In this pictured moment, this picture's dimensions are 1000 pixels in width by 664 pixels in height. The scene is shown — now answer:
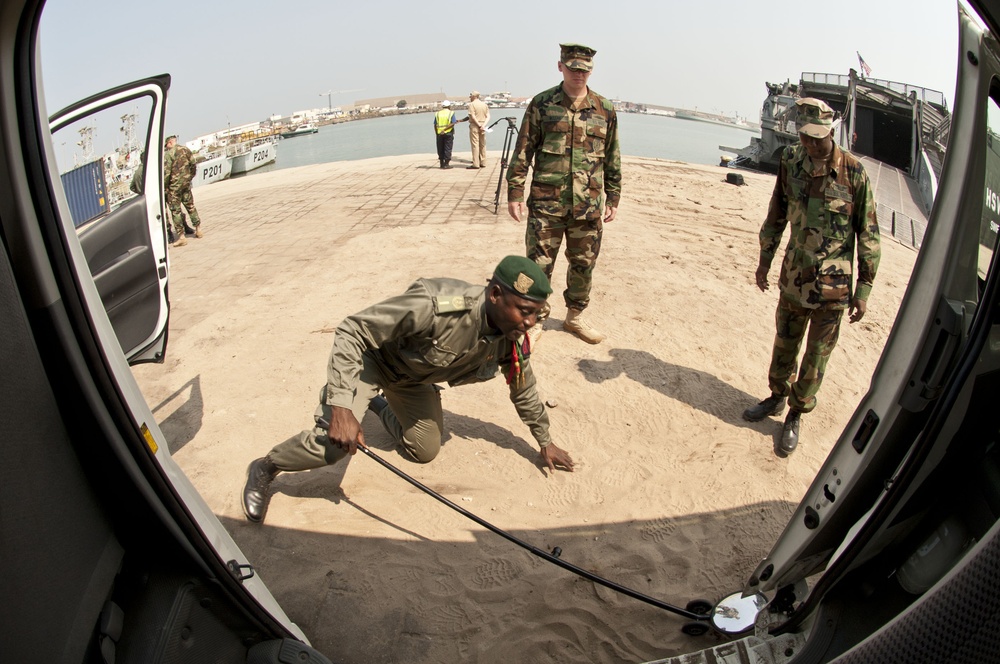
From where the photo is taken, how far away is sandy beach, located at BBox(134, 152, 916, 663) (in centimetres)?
279

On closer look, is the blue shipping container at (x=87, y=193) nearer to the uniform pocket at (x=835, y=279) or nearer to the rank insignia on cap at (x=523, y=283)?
the rank insignia on cap at (x=523, y=283)

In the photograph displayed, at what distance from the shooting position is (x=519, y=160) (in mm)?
4801

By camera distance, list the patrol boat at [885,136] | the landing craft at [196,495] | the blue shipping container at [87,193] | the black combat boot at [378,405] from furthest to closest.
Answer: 1. the patrol boat at [885,136]
2. the black combat boot at [378,405]
3. the blue shipping container at [87,193]
4. the landing craft at [196,495]

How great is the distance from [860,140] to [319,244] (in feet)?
51.7

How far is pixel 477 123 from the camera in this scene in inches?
491

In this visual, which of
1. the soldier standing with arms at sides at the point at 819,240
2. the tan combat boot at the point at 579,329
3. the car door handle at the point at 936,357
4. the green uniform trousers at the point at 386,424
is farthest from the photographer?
the tan combat boot at the point at 579,329

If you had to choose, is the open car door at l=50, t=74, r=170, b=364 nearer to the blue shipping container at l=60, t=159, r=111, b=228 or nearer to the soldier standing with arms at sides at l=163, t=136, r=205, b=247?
the blue shipping container at l=60, t=159, r=111, b=228

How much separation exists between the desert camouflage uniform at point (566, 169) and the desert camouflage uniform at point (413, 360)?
1.80m

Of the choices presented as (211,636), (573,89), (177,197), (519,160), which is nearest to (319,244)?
(177,197)

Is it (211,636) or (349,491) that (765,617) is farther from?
(349,491)

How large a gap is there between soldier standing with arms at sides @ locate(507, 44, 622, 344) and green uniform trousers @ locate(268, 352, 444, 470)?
179 cm

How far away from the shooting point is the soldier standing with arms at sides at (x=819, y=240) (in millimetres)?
3373

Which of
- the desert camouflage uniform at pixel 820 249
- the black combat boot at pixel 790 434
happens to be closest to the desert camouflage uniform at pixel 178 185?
the desert camouflage uniform at pixel 820 249

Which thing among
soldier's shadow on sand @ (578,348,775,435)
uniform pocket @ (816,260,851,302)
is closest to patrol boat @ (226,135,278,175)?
soldier's shadow on sand @ (578,348,775,435)
